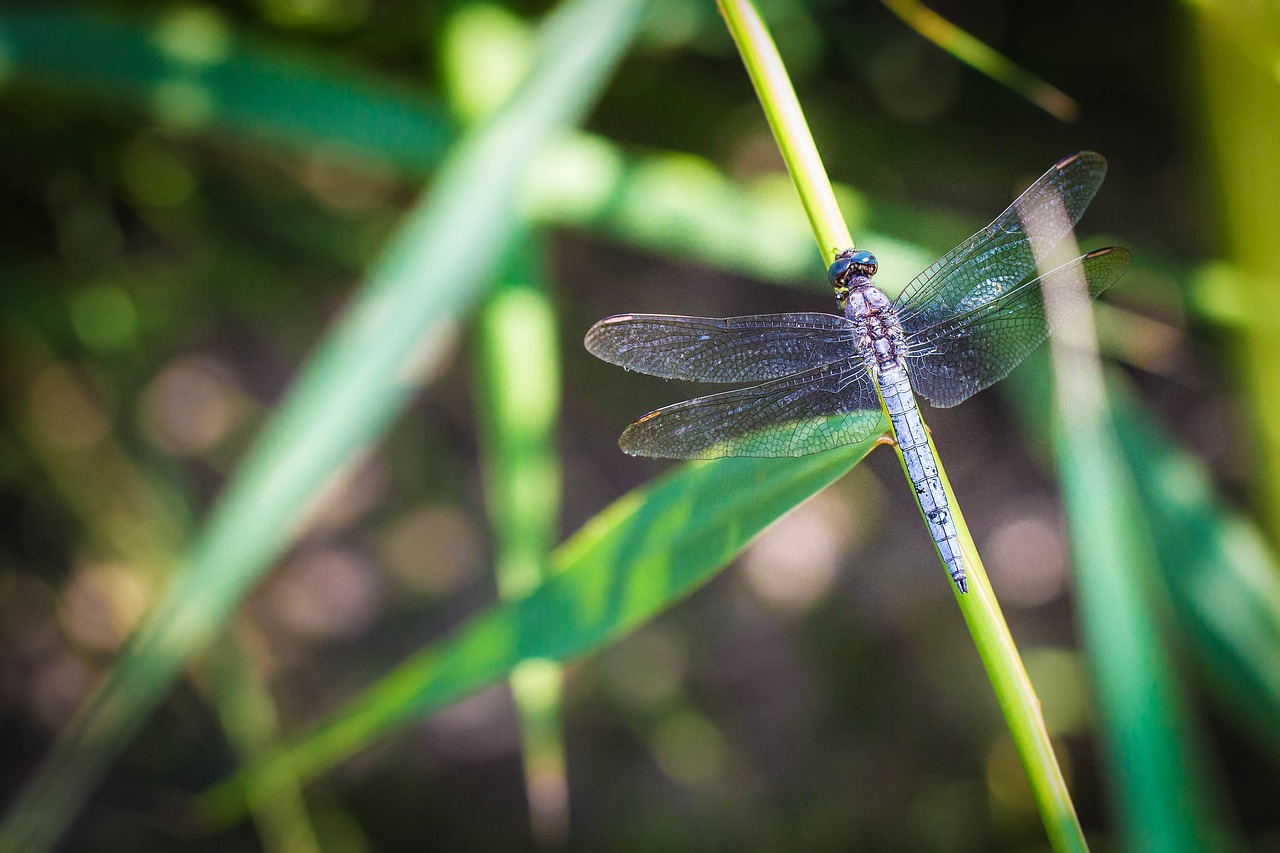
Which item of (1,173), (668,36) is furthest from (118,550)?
(668,36)

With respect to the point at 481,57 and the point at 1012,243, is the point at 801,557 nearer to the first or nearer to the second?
the point at 1012,243

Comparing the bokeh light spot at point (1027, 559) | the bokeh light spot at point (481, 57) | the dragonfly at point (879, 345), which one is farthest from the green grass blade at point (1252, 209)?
the bokeh light spot at point (481, 57)

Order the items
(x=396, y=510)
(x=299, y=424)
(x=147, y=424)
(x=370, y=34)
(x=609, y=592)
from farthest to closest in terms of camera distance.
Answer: (x=396, y=510) → (x=147, y=424) → (x=370, y=34) → (x=299, y=424) → (x=609, y=592)

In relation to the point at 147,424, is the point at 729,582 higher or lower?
lower

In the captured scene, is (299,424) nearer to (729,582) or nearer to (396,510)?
(396,510)

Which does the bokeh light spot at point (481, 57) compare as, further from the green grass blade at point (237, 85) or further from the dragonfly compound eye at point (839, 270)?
the dragonfly compound eye at point (839, 270)

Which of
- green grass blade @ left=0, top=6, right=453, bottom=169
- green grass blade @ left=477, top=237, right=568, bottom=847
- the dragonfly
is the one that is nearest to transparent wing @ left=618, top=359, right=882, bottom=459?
the dragonfly

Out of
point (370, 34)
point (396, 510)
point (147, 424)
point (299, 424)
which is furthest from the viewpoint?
point (396, 510)
